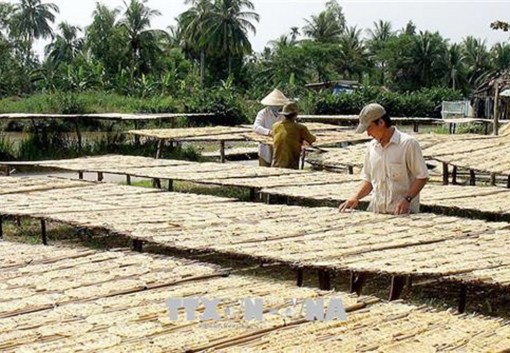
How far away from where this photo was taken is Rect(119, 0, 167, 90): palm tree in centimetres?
3778

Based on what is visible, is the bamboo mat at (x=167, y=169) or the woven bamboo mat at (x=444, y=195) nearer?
the woven bamboo mat at (x=444, y=195)

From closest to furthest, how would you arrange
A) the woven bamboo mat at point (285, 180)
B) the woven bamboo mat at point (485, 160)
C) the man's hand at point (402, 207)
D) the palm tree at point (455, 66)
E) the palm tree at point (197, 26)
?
the man's hand at point (402, 207), the woven bamboo mat at point (285, 180), the woven bamboo mat at point (485, 160), the palm tree at point (197, 26), the palm tree at point (455, 66)

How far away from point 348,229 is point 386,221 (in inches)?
12.1

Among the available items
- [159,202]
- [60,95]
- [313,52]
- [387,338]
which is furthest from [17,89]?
[387,338]

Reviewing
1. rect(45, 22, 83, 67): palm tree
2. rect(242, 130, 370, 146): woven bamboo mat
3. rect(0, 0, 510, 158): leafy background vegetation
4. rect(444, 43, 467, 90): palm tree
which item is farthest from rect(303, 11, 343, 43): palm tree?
rect(242, 130, 370, 146): woven bamboo mat

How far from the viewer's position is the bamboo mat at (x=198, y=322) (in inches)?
122

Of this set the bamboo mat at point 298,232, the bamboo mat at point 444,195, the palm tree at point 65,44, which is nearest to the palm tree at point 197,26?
the palm tree at point 65,44

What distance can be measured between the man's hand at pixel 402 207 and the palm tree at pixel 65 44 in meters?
43.2

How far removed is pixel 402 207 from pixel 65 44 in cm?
4404

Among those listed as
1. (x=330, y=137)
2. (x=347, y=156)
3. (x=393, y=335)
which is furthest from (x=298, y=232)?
(x=330, y=137)

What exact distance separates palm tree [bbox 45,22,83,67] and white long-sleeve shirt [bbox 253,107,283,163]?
38047 millimetres

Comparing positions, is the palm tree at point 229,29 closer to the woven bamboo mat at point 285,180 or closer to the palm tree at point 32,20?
the palm tree at point 32,20

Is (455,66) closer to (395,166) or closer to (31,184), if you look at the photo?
(31,184)

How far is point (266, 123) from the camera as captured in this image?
409 inches
